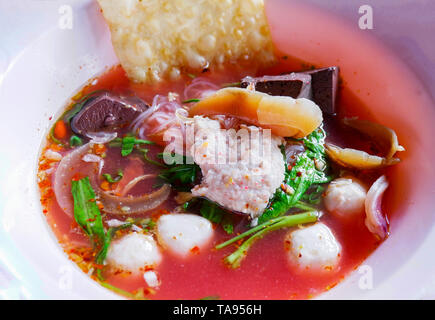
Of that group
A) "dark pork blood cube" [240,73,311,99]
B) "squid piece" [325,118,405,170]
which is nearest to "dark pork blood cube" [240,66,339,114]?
"dark pork blood cube" [240,73,311,99]

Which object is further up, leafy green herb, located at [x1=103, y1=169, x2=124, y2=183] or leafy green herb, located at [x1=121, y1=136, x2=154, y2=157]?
leafy green herb, located at [x1=121, y1=136, x2=154, y2=157]

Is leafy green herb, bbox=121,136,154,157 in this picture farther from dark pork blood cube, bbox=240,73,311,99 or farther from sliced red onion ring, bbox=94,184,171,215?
dark pork blood cube, bbox=240,73,311,99

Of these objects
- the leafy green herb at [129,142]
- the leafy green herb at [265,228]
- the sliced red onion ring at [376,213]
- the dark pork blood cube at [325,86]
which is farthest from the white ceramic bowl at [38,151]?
the leafy green herb at [129,142]

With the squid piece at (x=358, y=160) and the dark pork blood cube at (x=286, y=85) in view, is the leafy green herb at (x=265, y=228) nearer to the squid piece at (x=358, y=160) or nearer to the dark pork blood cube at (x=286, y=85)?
the squid piece at (x=358, y=160)

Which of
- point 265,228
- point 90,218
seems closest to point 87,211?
point 90,218

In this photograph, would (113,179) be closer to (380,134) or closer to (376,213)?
(376,213)
